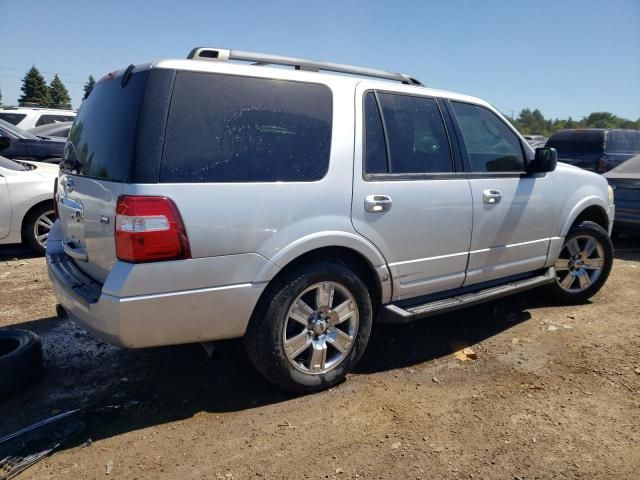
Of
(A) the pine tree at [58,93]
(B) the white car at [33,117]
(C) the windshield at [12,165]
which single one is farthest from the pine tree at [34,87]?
(C) the windshield at [12,165]

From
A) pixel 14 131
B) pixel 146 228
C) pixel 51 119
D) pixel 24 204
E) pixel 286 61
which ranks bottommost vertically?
pixel 24 204

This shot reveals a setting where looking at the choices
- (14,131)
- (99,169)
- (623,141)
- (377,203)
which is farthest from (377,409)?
(623,141)

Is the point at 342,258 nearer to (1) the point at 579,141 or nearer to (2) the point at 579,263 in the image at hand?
(2) the point at 579,263

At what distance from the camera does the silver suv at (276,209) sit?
2631 millimetres

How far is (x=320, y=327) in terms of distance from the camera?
3217 mm

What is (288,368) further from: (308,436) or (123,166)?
(123,166)

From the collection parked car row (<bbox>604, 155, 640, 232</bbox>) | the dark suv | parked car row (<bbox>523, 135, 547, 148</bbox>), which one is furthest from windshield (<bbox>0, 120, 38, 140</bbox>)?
parked car row (<bbox>523, 135, 547, 148</bbox>)

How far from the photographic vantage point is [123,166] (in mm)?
2650

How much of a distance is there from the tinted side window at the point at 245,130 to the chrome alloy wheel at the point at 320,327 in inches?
28.9

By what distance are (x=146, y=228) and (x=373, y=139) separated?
1576mm

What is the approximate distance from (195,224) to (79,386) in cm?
154

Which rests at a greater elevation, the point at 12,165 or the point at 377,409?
the point at 12,165

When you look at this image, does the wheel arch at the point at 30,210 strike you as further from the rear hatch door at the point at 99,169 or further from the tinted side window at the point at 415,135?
the tinted side window at the point at 415,135

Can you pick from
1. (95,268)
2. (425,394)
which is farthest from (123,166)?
(425,394)
